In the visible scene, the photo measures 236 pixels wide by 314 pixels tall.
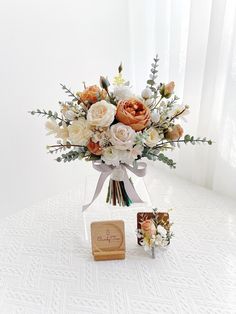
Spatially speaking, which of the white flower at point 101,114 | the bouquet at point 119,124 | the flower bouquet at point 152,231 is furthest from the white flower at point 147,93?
the flower bouquet at point 152,231

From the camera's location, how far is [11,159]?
1.42 metres

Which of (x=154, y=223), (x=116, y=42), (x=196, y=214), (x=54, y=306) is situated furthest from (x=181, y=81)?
(x=54, y=306)

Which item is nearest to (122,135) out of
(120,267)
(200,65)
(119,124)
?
(119,124)

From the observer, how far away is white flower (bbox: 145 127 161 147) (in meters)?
0.91

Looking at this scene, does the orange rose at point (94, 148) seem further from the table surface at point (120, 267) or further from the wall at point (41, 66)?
the wall at point (41, 66)

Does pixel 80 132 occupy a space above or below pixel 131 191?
above

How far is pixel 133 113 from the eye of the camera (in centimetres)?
87

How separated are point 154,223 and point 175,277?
162mm

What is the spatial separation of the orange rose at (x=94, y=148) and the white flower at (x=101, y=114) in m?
0.07

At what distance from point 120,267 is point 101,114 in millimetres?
452

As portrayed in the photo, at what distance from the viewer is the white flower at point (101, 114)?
0.86 m

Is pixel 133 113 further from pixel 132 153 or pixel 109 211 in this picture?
pixel 109 211

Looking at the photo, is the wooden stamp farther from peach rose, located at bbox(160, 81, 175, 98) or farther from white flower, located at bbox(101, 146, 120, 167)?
peach rose, located at bbox(160, 81, 175, 98)

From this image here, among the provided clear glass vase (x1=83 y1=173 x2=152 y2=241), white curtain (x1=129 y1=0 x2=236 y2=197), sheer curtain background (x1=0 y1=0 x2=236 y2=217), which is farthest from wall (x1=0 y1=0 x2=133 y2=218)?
clear glass vase (x1=83 y1=173 x2=152 y2=241)
